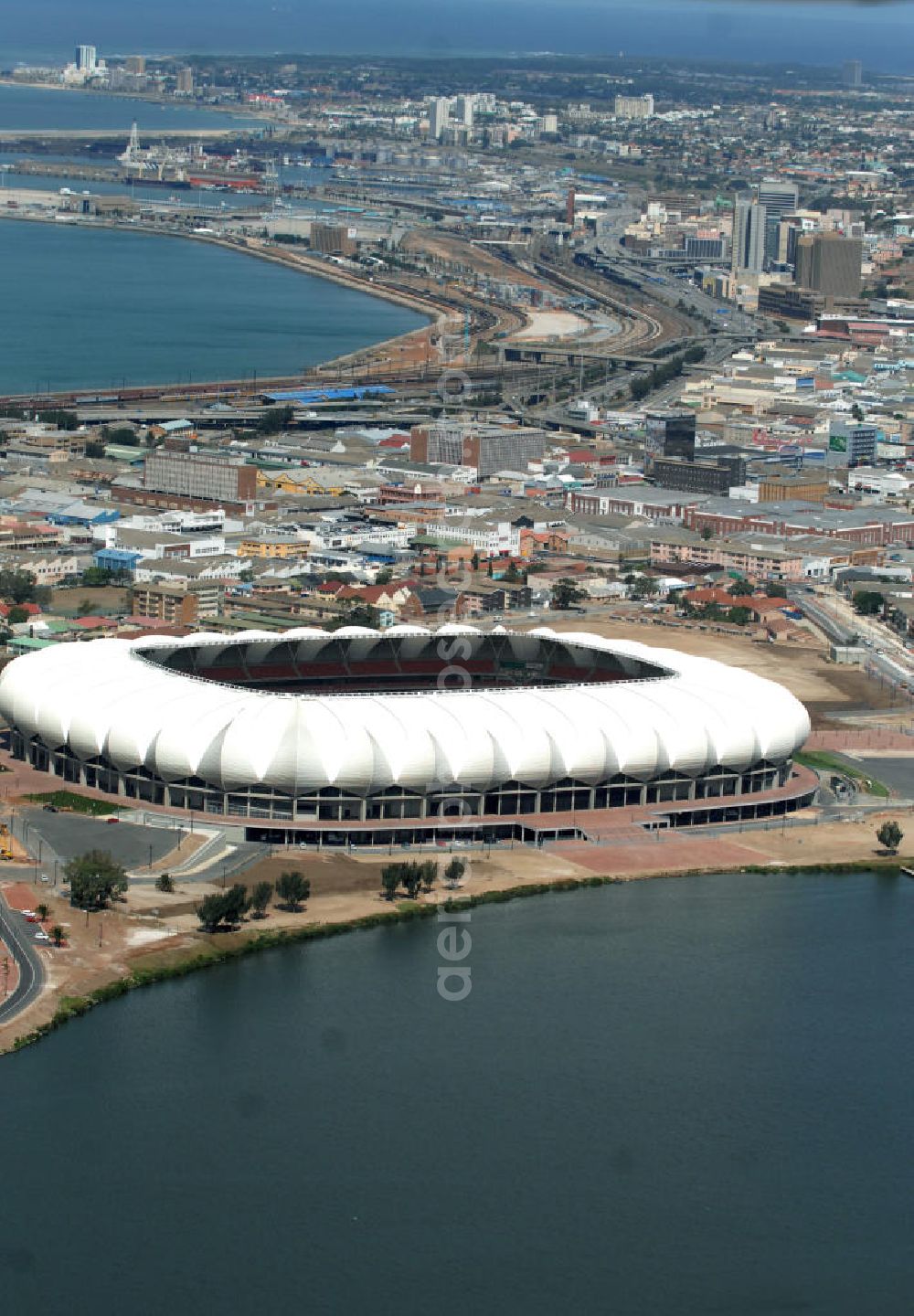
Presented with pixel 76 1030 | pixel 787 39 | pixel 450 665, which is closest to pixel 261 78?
pixel 787 39

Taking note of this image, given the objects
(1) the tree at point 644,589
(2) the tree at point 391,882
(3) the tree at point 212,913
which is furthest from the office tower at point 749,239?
(3) the tree at point 212,913

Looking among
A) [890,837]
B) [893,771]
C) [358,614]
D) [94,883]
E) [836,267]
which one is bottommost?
[836,267]

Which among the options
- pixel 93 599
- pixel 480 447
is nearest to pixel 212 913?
pixel 93 599

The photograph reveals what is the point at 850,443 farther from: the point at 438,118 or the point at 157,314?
the point at 438,118

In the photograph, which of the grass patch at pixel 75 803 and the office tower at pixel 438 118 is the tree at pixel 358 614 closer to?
the grass patch at pixel 75 803

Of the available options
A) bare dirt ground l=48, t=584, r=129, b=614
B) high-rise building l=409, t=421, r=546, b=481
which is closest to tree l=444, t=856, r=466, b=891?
bare dirt ground l=48, t=584, r=129, b=614

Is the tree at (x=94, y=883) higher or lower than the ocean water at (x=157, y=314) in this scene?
higher
